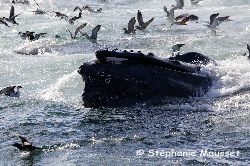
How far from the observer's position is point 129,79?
6.52 meters

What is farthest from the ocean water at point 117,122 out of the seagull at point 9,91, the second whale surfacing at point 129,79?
the second whale surfacing at point 129,79

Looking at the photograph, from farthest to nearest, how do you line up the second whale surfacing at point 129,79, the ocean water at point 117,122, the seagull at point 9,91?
1. the seagull at point 9,91
2. the second whale surfacing at point 129,79
3. the ocean water at point 117,122

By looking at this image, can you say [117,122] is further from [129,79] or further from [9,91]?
[9,91]

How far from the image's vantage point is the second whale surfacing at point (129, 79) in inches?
255

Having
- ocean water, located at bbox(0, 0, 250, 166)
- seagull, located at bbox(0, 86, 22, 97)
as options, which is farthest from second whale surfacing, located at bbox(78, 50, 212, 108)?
seagull, located at bbox(0, 86, 22, 97)

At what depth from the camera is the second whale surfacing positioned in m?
6.49

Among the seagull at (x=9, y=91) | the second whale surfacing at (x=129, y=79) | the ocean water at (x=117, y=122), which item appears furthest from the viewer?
the seagull at (x=9, y=91)

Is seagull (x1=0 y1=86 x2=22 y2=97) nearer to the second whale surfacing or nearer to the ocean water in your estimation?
the ocean water

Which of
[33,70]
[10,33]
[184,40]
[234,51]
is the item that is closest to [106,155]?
[33,70]

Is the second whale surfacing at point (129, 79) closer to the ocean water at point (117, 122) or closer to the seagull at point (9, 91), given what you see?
the ocean water at point (117, 122)

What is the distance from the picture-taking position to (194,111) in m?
6.80

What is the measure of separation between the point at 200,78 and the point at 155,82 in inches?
33.4

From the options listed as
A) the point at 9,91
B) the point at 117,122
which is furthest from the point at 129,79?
the point at 9,91

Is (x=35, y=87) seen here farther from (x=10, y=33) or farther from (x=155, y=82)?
(x=10, y=33)
